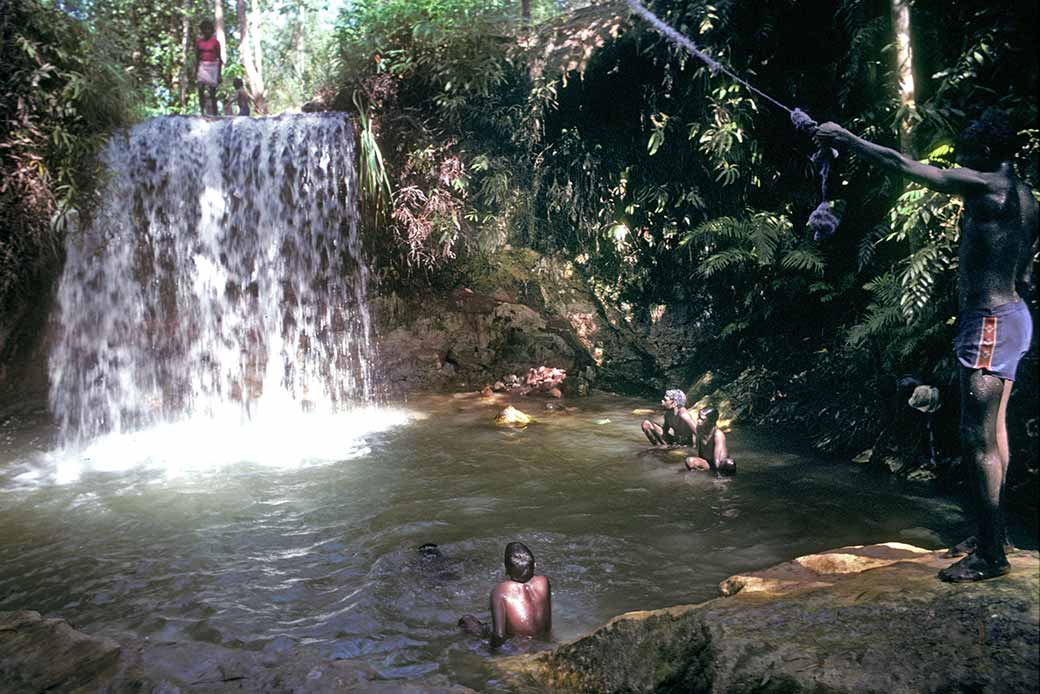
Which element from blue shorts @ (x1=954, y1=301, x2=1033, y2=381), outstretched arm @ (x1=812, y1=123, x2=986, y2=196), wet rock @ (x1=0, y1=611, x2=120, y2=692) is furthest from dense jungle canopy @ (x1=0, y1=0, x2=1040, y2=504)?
wet rock @ (x1=0, y1=611, x2=120, y2=692)

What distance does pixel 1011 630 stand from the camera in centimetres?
255

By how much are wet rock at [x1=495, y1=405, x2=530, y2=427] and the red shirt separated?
30.4 ft

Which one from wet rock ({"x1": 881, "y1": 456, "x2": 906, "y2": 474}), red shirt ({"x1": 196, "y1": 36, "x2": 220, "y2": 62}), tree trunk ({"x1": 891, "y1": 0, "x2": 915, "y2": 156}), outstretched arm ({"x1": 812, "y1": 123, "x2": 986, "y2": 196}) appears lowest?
wet rock ({"x1": 881, "y1": 456, "x2": 906, "y2": 474})

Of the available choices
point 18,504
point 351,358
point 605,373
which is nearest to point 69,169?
point 351,358

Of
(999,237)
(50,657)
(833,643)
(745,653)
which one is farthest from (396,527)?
(999,237)

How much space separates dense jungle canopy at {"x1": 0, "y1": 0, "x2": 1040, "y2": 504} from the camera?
23.3 feet

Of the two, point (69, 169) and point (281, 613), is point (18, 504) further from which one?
point (69, 169)

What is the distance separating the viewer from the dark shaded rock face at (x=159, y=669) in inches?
121

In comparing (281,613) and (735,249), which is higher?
(735,249)

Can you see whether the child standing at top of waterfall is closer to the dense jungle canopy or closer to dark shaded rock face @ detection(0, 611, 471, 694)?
the dense jungle canopy

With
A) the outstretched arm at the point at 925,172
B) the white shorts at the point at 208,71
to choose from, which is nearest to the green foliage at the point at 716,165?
the outstretched arm at the point at 925,172

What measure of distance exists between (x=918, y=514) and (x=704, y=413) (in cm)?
227

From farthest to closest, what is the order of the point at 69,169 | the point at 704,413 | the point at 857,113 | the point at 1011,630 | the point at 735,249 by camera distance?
1. the point at 69,169
2. the point at 735,249
3. the point at 857,113
4. the point at 704,413
5. the point at 1011,630

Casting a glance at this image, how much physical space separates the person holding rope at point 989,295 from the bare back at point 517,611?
2.00 metres
